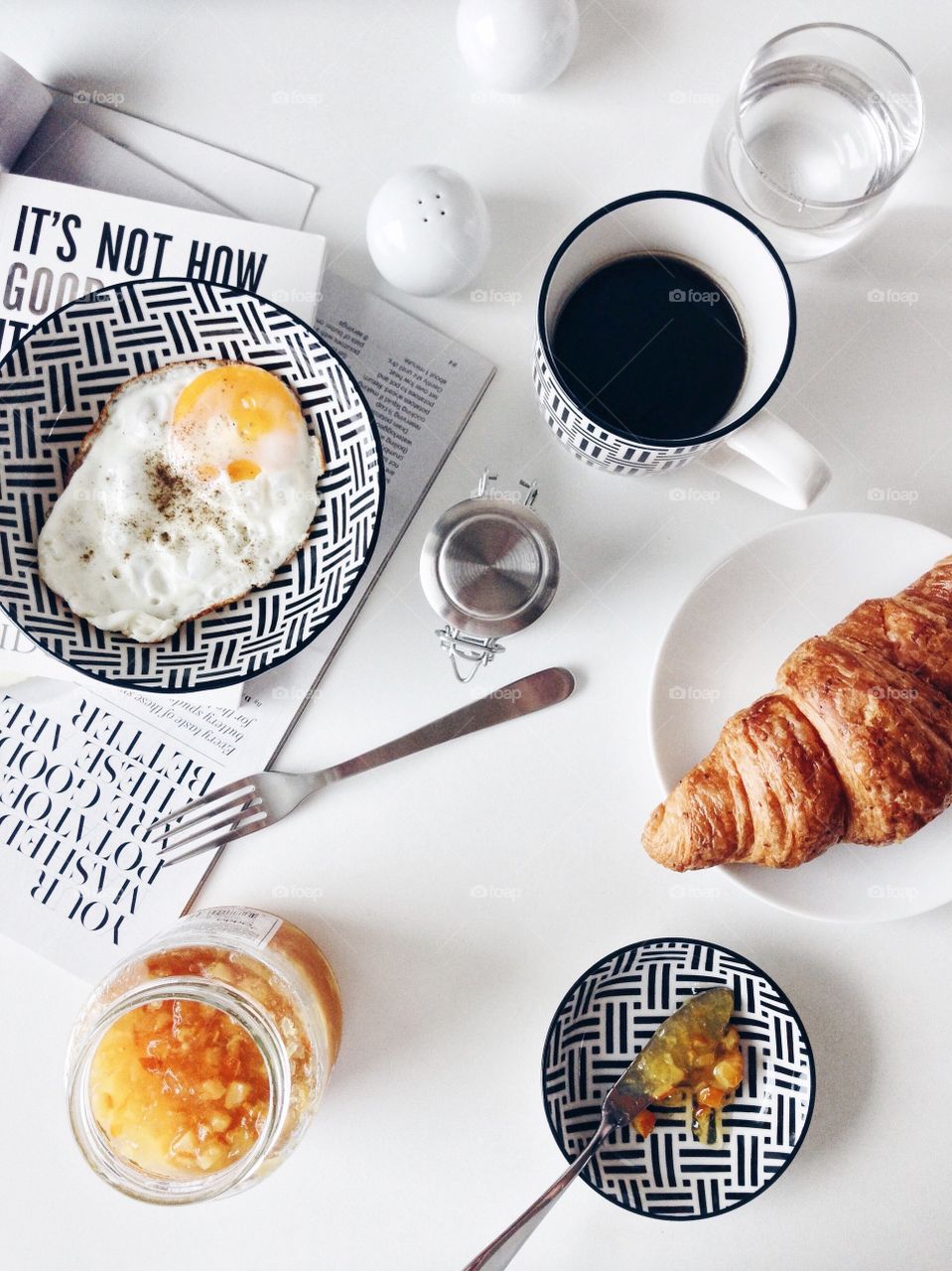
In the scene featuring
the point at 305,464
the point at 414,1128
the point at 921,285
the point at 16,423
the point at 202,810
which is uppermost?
the point at 921,285

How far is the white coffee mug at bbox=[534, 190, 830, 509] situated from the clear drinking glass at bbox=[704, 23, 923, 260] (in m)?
0.11

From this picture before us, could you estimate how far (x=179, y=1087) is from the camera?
94cm

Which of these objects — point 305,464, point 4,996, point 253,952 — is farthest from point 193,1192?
point 305,464

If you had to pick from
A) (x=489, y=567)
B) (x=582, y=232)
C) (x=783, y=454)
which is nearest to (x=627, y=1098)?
(x=489, y=567)

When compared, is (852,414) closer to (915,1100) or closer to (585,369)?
(585,369)

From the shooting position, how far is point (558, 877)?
1129mm

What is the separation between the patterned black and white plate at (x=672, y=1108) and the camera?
1071 millimetres

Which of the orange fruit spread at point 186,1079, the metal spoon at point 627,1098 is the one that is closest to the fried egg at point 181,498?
the orange fruit spread at point 186,1079

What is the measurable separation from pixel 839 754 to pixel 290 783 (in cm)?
60

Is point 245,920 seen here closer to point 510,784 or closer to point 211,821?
point 211,821

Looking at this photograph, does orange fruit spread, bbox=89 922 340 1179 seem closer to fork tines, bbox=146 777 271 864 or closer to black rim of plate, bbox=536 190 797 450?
fork tines, bbox=146 777 271 864

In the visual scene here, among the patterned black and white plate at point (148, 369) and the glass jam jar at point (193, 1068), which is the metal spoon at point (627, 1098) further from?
the patterned black and white plate at point (148, 369)

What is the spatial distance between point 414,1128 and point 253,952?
33 cm

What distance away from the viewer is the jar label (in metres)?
1.02
